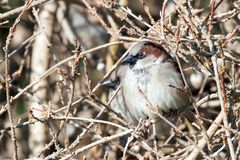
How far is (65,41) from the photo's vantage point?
6504 mm

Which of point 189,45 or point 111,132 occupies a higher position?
point 189,45

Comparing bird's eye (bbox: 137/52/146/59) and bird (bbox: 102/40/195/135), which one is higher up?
bird's eye (bbox: 137/52/146/59)

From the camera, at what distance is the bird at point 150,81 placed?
5.18 meters

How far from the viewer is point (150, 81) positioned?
204 inches

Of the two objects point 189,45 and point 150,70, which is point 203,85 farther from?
point 189,45

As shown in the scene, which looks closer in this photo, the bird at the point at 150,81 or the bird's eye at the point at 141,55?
the bird at the point at 150,81

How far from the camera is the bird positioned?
5.18 metres

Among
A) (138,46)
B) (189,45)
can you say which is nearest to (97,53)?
(138,46)

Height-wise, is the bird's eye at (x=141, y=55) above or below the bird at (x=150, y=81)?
above

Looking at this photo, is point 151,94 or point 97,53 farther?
point 97,53

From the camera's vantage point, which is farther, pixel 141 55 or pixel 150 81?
pixel 141 55

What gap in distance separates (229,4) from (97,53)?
1.51 metres

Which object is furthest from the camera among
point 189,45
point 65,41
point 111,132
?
point 65,41

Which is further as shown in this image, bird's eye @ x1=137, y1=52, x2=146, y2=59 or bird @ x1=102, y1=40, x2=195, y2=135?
bird's eye @ x1=137, y1=52, x2=146, y2=59
